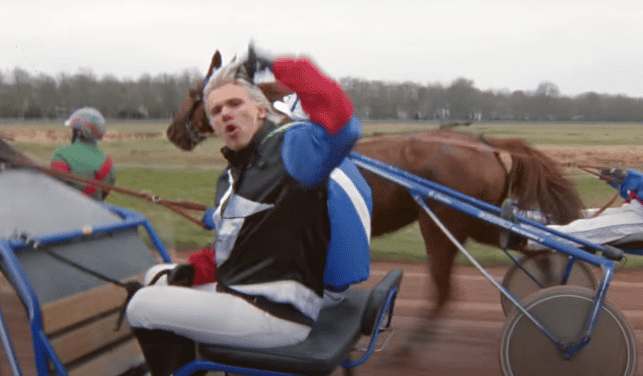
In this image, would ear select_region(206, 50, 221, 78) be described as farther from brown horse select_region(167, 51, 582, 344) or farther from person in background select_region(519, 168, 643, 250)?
brown horse select_region(167, 51, 582, 344)

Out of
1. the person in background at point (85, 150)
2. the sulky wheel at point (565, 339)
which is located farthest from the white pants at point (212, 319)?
the person in background at point (85, 150)

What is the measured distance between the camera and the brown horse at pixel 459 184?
416 cm

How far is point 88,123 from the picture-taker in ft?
15.5

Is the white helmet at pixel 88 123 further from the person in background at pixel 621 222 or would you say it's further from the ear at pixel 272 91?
the person in background at pixel 621 222

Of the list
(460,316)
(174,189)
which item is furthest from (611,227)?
(174,189)

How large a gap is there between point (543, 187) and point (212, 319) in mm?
3071

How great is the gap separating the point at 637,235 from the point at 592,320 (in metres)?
0.84

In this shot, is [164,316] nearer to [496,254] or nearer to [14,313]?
[14,313]

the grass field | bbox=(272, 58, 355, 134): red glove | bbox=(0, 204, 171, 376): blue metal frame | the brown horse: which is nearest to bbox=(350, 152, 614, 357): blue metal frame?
the grass field

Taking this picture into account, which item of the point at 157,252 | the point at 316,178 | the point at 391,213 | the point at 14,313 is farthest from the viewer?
the point at 391,213

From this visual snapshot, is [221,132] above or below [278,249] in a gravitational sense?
above

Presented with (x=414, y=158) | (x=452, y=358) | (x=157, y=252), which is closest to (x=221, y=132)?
(x=157, y=252)

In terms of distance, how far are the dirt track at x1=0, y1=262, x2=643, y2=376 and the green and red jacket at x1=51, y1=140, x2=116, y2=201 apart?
93.7 inches

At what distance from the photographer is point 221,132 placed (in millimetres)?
1925
